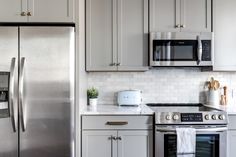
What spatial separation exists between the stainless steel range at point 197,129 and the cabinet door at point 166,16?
103cm

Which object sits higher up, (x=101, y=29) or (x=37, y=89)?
(x=101, y=29)

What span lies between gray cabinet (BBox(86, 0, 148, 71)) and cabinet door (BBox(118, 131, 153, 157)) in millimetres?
826

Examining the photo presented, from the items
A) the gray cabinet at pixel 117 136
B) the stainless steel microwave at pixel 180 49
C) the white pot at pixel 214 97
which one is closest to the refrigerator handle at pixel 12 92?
the gray cabinet at pixel 117 136

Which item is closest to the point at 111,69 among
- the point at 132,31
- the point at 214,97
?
the point at 132,31

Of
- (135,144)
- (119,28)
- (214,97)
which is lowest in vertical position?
(135,144)

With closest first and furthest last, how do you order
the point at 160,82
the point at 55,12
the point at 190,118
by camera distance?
the point at 55,12
the point at 190,118
the point at 160,82

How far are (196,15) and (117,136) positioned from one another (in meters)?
1.67

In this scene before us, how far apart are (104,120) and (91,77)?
0.89 m

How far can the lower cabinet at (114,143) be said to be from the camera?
2.70m

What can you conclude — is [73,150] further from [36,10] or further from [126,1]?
[126,1]

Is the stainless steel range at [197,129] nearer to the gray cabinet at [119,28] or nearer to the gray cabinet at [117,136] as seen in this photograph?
the gray cabinet at [117,136]

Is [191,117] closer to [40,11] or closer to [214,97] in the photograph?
[214,97]

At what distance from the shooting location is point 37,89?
245 cm

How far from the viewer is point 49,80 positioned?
8.07ft
